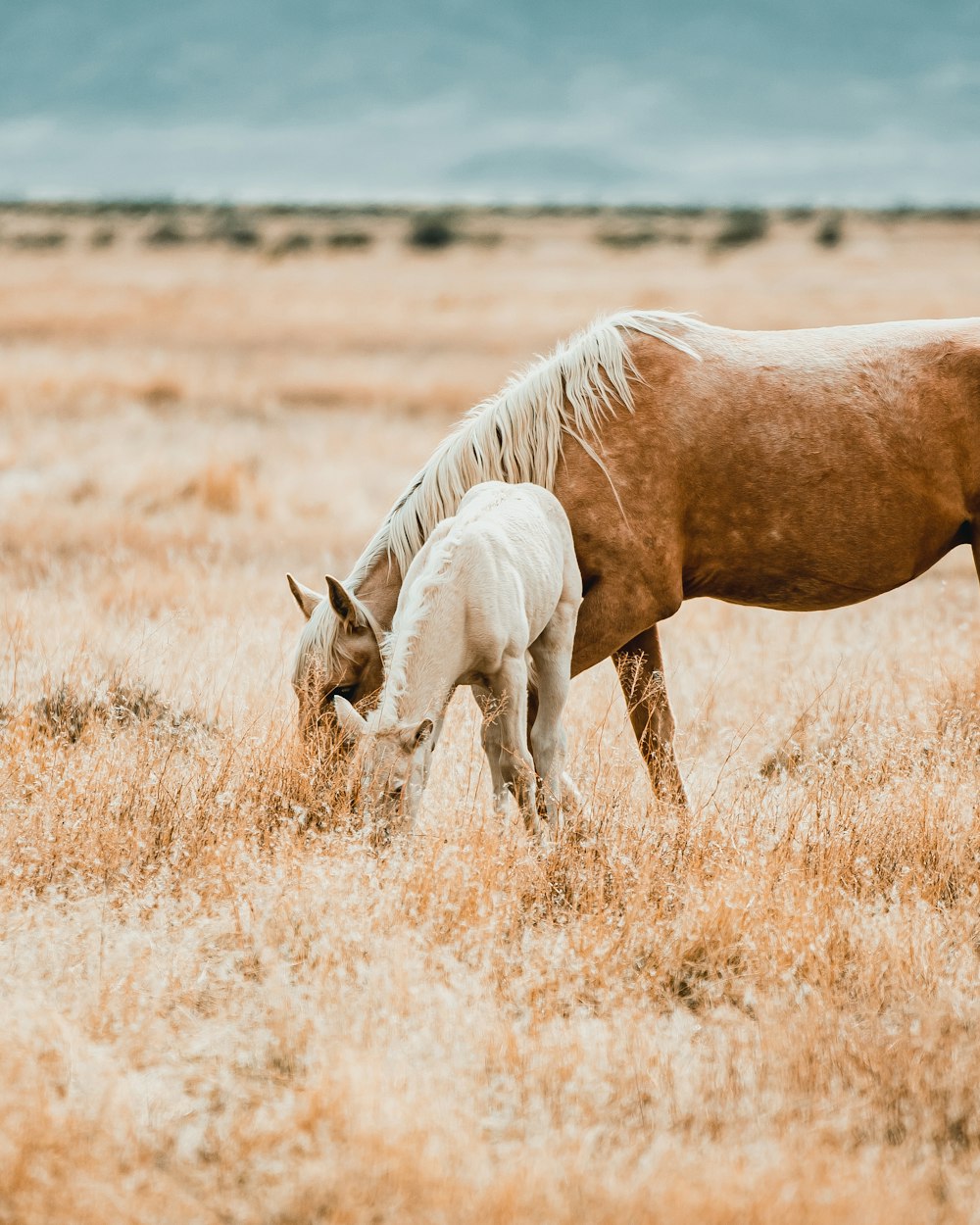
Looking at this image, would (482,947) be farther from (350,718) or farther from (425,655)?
(425,655)

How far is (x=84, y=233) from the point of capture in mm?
59344

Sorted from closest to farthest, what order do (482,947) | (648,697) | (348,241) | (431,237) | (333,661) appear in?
(482,947) < (333,661) < (648,697) < (348,241) < (431,237)

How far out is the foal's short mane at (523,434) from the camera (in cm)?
495

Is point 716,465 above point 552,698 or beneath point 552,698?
above

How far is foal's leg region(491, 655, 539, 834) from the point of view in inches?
Answer: 169

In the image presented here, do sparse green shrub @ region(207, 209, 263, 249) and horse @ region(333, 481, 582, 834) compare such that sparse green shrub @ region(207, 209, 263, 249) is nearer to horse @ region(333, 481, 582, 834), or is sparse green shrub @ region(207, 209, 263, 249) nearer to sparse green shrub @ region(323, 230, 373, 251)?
sparse green shrub @ region(323, 230, 373, 251)

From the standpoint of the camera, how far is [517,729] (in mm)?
4340

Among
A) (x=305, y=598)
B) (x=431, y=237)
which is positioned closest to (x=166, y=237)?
(x=431, y=237)

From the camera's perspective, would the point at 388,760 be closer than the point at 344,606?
Yes

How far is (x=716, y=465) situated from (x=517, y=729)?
1.42m

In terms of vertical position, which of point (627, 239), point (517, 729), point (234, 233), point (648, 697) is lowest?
point (648, 697)

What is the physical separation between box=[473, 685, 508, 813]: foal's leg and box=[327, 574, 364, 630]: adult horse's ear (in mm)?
504

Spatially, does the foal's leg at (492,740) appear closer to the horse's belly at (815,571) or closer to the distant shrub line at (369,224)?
the horse's belly at (815,571)

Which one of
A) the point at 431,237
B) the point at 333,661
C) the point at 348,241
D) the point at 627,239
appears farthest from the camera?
the point at 627,239
